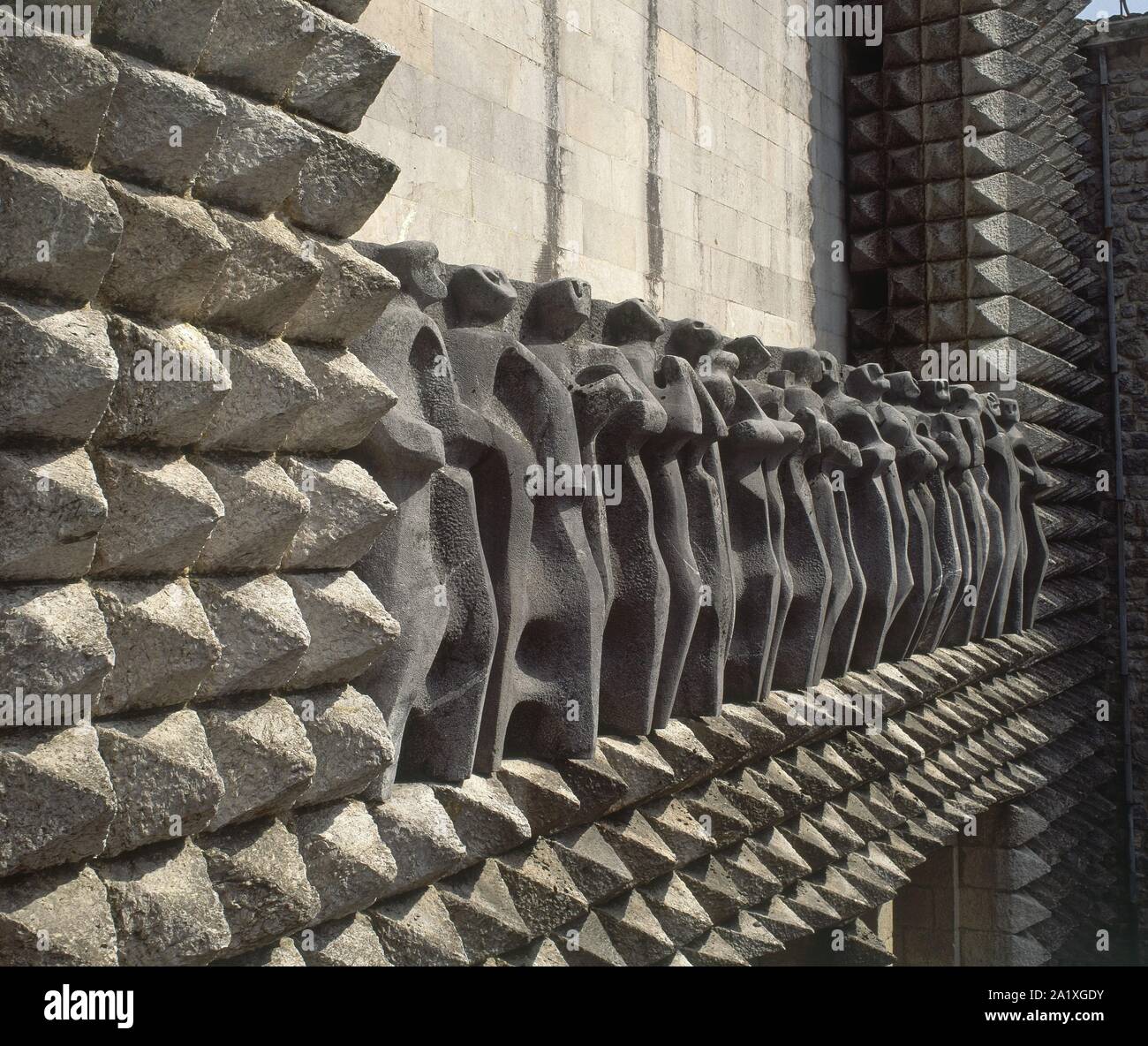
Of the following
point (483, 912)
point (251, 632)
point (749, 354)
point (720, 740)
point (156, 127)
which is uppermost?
point (749, 354)

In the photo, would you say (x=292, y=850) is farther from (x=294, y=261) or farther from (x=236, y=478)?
(x=294, y=261)

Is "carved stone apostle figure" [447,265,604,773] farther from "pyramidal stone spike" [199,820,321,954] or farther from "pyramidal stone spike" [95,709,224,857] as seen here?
"pyramidal stone spike" [95,709,224,857]

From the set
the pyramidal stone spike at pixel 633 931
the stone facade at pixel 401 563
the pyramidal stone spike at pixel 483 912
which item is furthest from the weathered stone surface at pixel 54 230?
the pyramidal stone spike at pixel 633 931

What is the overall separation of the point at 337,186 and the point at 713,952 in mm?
2878

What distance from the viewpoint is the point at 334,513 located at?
2.85 meters

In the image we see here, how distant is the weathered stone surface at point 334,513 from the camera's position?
2.80 metres

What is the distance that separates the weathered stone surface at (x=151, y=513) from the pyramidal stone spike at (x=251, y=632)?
129mm

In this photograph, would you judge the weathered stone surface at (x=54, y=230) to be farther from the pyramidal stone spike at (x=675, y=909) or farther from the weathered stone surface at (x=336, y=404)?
the pyramidal stone spike at (x=675, y=909)

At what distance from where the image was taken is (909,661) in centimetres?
710

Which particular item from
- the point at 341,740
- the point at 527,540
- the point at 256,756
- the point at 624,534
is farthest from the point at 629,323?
the point at 256,756

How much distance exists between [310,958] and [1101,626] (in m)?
9.42

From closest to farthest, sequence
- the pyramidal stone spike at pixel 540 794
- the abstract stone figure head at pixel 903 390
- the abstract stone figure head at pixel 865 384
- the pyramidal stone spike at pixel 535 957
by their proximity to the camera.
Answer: the pyramidal stone spike at pixel 535 957 → the pyramidal stone spike at pixel 540 794 → the abstract stone figure head at pixel 865 384 → the abstract stone figure head at pixel 903 390

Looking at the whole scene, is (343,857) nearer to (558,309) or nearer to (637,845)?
(637,845)

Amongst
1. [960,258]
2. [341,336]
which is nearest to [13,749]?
[341,336]
